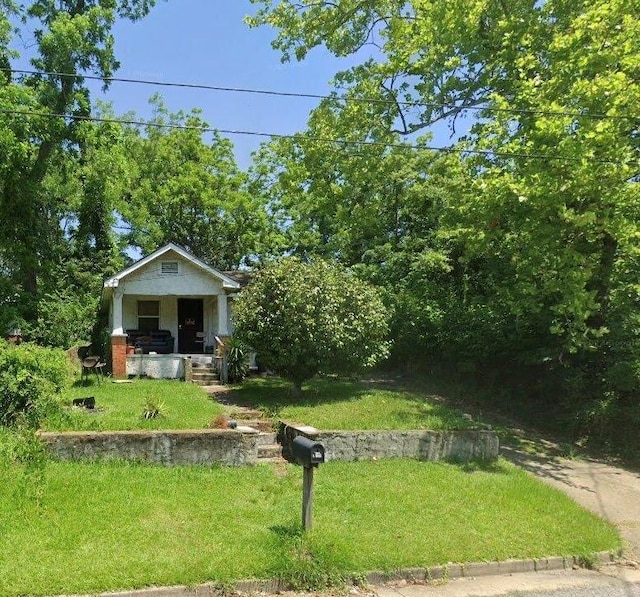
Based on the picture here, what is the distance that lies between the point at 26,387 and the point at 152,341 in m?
11.1

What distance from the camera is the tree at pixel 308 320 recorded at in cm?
1220

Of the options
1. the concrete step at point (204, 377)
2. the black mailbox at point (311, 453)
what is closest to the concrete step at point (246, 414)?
the black mailbox at point (311, 453)

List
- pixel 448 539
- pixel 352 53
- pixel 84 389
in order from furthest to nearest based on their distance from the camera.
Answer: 1. pixel 352 53
2. pixel 84 389
3. pixel 448 539

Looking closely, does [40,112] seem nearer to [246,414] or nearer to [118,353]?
[118,353]

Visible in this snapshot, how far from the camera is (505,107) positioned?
40.3 feet

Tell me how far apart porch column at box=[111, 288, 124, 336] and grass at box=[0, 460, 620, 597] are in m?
10.2

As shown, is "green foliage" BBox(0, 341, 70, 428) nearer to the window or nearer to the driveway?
the driveway

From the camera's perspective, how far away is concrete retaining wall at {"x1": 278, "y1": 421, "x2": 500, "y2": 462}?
30.0 ft

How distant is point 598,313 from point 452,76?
8.51 m

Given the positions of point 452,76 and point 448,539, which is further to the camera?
point 452,76

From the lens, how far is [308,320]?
12.1 meters

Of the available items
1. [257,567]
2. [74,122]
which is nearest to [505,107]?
[257,567]

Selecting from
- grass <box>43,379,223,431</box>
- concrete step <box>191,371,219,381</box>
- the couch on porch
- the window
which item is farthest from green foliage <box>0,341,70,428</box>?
the window

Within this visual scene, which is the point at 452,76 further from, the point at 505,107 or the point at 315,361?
the point at 315,361
